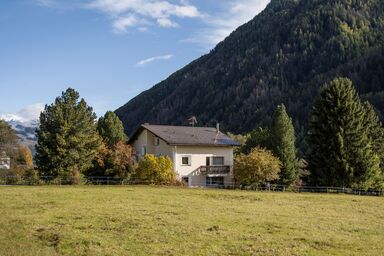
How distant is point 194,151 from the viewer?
67812 mm

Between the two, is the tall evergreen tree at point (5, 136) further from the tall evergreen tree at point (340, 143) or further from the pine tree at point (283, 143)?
the tall evergreen tree at point (340, 143)

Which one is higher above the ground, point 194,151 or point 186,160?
point 194,151

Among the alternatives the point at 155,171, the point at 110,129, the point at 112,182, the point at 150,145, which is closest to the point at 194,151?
the point at 150,145

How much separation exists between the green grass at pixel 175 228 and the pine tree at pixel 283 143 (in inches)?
1563

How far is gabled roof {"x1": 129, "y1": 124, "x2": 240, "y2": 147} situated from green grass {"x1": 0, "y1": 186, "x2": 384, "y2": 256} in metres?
34.6

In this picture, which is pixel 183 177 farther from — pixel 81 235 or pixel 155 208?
pixel 81 235

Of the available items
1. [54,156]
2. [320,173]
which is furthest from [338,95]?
[54,156]

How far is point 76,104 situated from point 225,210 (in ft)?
127

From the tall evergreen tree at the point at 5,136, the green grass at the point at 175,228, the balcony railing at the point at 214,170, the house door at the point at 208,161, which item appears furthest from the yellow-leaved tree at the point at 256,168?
the tall evergreen tree at the point at 5,136

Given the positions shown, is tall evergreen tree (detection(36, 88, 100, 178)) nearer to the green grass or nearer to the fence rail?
the fence rail

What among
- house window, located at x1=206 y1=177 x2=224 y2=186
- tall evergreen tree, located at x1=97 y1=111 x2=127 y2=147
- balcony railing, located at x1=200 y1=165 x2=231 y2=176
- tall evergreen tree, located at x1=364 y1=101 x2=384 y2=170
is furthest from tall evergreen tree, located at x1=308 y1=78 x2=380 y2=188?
tall evergreen tree, located at x1=97 y1=111 x2=127 y2=147

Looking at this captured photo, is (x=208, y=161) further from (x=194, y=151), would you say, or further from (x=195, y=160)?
(x=194, y=151)

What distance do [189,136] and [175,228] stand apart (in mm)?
48263

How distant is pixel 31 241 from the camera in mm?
18047
